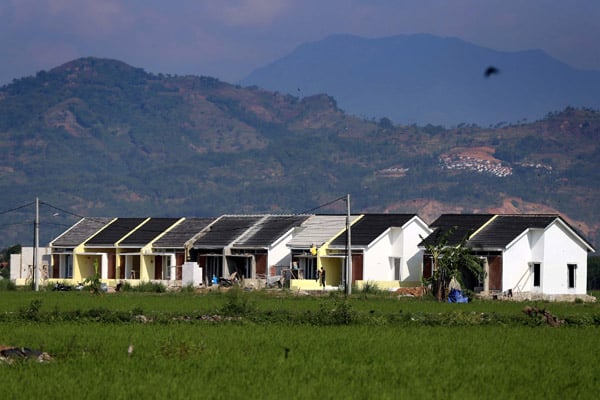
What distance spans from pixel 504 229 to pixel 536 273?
2026 millimetres

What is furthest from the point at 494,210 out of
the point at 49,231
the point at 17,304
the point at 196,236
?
the point at 17,304

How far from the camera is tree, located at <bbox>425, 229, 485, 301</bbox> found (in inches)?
1766

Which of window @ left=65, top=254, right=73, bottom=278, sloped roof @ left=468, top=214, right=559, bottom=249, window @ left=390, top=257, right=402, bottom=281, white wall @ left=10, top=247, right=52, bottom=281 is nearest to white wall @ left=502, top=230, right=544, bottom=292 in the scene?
sloped roof @ left=468, top=214, right=559, bottom=249

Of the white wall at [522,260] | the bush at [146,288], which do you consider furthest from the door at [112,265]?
the white wall at [522,260]

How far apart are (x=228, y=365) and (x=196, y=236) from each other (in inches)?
1484

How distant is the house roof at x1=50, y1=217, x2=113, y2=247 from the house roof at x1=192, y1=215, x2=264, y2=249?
6.66 m

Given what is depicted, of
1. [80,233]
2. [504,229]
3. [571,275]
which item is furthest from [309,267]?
[80,233]

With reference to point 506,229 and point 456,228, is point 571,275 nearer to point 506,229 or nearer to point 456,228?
point 506,229

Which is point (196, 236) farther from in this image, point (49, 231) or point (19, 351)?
point (49, 231)

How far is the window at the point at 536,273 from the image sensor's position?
48.9m

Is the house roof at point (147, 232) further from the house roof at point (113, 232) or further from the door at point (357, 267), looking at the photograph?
the door at point (357, 267)

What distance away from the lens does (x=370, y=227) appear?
175 ft

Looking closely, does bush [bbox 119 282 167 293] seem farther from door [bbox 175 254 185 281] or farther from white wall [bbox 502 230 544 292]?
white wall [bbox 502 230 544 292]

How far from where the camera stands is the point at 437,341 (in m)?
23.8
